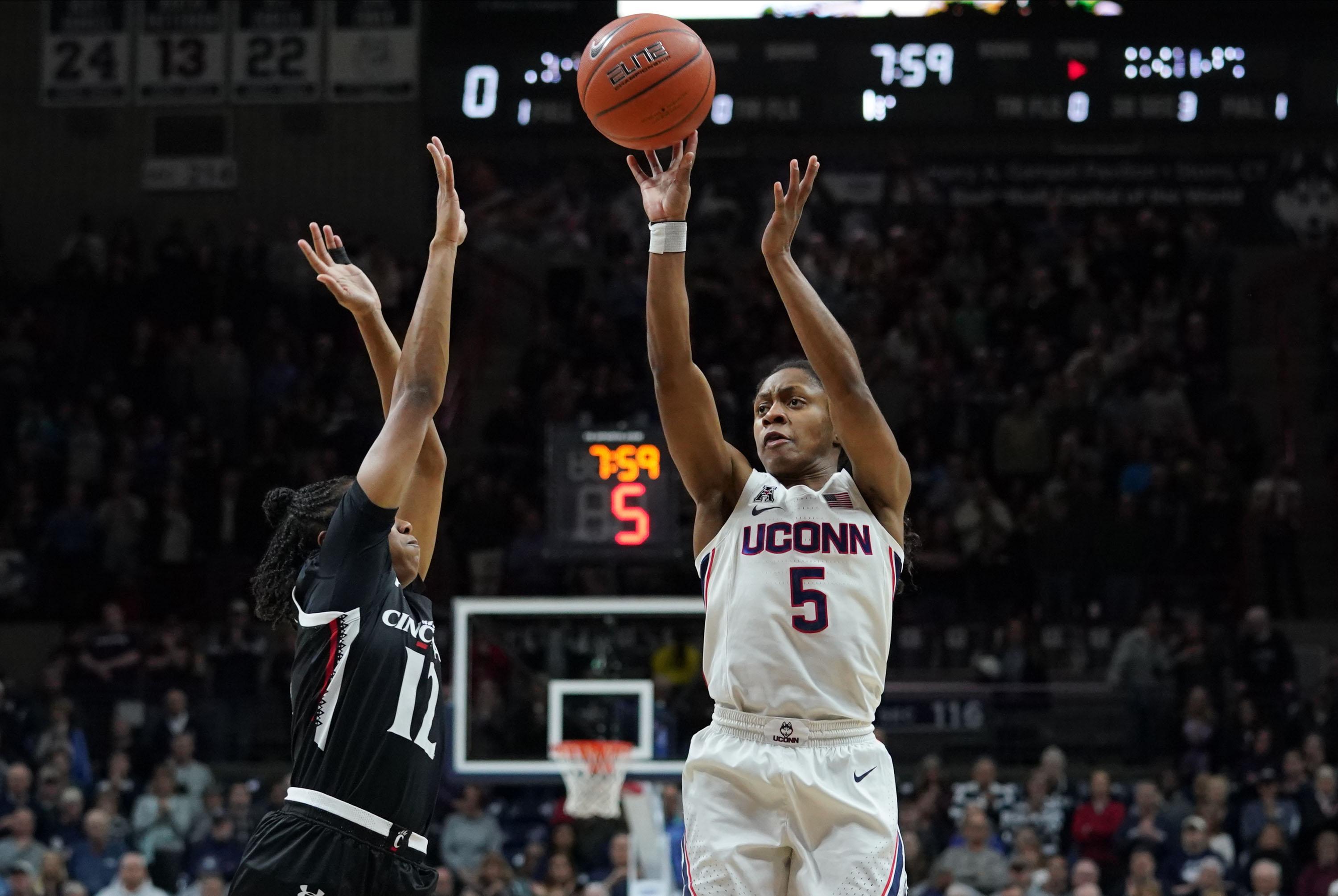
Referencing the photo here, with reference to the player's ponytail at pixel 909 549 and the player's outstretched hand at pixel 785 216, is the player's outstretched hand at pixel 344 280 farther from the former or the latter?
the player's ponytail at pixel 909 549

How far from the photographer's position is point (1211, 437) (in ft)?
56.5

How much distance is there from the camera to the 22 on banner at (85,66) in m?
17.7

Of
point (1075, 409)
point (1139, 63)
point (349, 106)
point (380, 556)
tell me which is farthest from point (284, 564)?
point (349, 106)

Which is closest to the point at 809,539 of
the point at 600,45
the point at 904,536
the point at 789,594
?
the point at 789,594

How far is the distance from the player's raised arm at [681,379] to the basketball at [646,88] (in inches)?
15.5

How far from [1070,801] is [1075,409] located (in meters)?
4.64

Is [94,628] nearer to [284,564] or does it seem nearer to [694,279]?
[694,279]

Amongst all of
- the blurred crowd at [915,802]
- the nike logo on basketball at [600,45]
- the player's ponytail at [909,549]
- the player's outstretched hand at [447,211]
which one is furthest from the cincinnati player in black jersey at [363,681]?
the blurred crowd at [915,802]

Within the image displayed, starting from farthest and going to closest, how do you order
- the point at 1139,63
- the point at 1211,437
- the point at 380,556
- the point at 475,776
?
the point at 1211,437 → the point at 1139,63 → the point at 475,776 → the point at 380,556

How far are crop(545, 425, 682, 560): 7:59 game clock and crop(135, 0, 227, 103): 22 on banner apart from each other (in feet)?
26.4

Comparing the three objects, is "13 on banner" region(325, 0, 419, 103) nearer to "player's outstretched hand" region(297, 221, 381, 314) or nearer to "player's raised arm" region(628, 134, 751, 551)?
"player's outstretched hand" region(297, 221, 381, 314)

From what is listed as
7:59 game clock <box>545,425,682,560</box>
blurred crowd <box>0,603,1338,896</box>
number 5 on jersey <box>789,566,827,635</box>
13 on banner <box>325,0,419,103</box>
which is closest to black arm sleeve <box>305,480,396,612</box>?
number 5 on jersey <box>789,566,827,635</box>

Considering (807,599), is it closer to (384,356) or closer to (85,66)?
(384,356)

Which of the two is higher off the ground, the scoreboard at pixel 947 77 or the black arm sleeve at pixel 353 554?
the scoreboard at pixel 947 77
